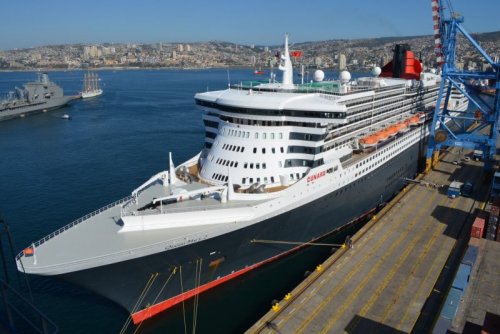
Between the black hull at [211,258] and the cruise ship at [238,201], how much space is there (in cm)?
6

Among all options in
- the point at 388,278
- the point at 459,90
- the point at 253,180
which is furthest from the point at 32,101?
the point at 388,278

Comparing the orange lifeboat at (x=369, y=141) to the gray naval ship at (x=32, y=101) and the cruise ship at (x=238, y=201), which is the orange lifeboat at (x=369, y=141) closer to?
the cruise ship at (x=238, y=201)

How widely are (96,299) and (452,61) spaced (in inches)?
1334

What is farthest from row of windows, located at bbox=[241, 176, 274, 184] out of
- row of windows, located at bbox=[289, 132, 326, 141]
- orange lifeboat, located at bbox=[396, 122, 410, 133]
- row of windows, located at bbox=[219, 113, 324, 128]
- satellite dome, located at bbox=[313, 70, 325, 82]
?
orange lifeboat, located at bbox=[396, 122, 410, 133]

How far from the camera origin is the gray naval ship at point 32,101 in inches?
2894

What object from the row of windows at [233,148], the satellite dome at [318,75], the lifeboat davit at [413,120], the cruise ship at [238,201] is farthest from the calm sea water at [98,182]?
the lifeboat davit at [413,120]

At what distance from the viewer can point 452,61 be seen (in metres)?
33.8

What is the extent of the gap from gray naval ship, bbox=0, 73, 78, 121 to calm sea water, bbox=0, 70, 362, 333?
92.2 inches

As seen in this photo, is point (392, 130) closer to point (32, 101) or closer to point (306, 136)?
point (306, 136)

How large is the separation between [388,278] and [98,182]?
2850cm

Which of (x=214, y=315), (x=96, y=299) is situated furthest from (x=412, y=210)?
(x=96, y=299)

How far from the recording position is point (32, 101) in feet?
260

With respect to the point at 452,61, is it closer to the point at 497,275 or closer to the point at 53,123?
the point at 497,275

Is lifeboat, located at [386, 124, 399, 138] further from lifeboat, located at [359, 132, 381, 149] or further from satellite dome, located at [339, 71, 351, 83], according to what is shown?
satellite dome, located at [339, 71, 351, 83]
